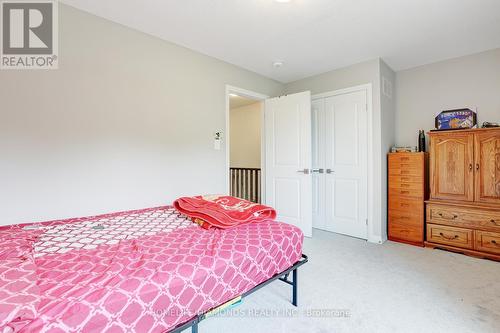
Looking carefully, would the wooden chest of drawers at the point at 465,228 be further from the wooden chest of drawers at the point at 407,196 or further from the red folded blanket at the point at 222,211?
the red folded blanket at the point at 222,211

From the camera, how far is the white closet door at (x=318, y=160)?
150 inches

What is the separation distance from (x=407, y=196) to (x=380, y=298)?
69.2 inches

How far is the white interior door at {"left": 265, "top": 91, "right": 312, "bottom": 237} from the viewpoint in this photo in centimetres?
346

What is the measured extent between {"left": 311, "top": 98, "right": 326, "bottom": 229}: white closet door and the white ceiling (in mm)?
796

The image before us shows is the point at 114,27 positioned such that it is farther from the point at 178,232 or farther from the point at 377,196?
the point at 377,196

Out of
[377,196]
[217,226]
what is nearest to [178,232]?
[217,226]

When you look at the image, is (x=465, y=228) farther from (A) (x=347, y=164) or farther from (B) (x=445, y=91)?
(B) (x=445, y=91)

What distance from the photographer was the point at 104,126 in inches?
88.4

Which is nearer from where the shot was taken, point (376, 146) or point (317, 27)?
point (317, 27)

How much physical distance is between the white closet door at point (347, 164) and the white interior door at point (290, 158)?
480mm

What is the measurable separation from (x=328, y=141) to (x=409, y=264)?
1.90m

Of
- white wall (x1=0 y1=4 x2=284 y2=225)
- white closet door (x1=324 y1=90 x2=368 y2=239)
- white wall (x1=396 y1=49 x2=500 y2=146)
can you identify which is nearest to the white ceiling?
white wall (x1=396 y1=49 x2=500 y2=146)

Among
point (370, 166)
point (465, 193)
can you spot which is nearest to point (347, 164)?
point (370, 166)

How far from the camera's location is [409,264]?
8.36 ft
